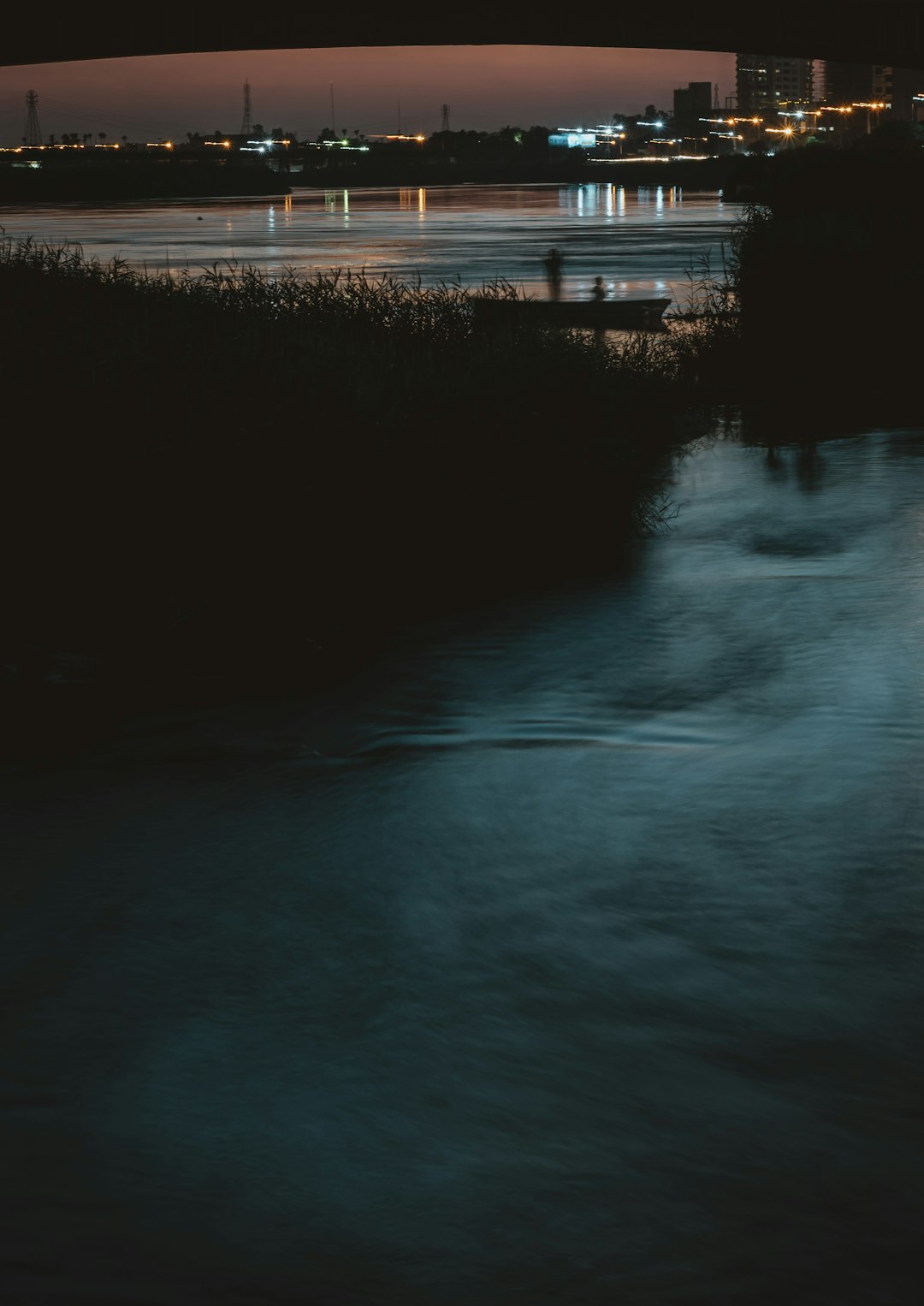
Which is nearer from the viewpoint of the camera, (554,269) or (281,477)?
(281,477)

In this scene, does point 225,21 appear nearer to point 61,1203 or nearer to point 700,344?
point 700,344

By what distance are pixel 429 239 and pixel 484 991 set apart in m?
80.7

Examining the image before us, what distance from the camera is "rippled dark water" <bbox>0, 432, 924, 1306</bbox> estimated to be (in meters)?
4.56

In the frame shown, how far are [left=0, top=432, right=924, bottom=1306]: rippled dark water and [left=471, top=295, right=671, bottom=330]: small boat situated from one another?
9.01m

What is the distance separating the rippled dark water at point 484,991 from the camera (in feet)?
15.0

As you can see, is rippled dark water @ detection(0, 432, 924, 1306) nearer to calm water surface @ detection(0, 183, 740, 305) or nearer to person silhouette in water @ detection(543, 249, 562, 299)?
calm water surface @ detection(0, 183, 740, 305)

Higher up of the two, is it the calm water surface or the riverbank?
the calm water surface

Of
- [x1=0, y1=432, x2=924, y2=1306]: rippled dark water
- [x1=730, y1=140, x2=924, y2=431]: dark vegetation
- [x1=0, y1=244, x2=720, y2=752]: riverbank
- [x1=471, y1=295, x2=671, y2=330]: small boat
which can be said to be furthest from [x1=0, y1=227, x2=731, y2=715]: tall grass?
[x1=730, y1=140, x2=924, y2=431]: dark vegetation

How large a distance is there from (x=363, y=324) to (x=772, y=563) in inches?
227

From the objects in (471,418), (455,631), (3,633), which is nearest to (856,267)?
(471,418)

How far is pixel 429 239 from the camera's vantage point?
83188 mm

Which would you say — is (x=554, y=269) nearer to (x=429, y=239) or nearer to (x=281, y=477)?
Result: (x=281, y=477)

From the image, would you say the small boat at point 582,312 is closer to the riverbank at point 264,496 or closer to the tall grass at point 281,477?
the tall grass at point 281,477

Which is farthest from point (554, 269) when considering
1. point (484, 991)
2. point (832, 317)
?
point (484, 991)
